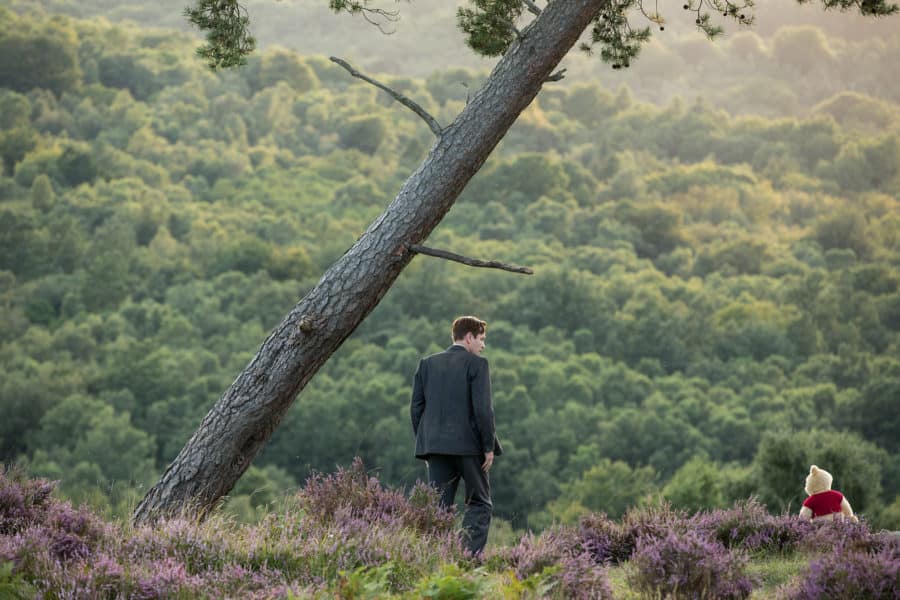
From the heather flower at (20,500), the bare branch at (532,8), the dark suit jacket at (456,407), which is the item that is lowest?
the heather flower at (20,500)

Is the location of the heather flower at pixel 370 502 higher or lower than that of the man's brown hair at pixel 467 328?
lower

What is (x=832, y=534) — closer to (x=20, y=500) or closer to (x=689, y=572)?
(x=689, y=572)

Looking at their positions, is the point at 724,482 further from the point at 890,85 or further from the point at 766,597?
the point at 890,85

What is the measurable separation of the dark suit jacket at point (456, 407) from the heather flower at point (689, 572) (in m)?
1.51

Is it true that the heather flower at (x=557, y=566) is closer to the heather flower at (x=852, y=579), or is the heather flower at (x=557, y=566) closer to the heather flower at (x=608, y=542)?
the heather flower at (x=852, y=579)

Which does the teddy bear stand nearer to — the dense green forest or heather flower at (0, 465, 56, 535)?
heather flower at (0, 465, 56, 535)

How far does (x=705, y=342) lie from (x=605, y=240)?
53.4ft

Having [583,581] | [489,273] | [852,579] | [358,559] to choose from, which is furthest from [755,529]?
[489,273]

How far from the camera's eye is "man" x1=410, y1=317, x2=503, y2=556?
5.59 meters

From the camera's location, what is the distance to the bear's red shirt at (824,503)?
253 inches

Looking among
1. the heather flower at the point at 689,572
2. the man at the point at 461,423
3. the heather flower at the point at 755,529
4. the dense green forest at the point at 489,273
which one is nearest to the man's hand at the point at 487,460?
the man at the point at 461,423

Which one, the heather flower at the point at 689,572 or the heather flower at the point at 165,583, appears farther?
the heather flower at the point at 689,572

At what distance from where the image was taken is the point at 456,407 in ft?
18.5

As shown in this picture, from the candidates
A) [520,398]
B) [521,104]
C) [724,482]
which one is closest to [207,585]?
[521,104]
